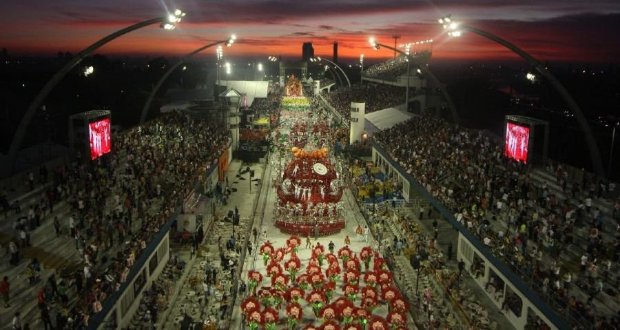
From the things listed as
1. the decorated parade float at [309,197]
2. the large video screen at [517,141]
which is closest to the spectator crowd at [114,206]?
the decorated parade float at [309,197]

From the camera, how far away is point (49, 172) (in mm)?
30797

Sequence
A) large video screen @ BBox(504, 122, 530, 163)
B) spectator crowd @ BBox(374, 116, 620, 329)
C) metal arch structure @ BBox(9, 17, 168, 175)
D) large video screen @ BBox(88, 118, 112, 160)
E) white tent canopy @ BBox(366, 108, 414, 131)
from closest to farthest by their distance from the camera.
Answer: spectator crowd @ BBox(374, 116, 620, 329) → metal arch structure @ BBox(9, 17, 168, 175) → large video screen @ BBox(88, 118, 112, 160) → large video screen @ BBox(504, 122, 530, 163) → white tent canopy @ BBox(366, 108, 414, 131)

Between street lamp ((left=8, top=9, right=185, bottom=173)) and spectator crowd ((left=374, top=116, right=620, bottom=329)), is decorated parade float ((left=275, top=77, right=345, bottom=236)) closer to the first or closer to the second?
spectator crowd ((left=374, top=116, right=620, bottom=329))

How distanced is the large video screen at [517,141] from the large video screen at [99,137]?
23676mm

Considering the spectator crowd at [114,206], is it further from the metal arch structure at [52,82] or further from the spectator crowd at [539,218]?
the spectator crowd at [539,218]

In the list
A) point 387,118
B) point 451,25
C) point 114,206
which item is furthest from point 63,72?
point 387,118

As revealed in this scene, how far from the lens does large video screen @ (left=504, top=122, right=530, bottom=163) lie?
31641 millimetres

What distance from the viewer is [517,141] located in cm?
3259

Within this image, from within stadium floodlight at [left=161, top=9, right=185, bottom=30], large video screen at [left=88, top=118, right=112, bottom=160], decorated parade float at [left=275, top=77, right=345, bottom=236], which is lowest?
decorated parade float at [left=275, top=77, right=345, bottom=236]

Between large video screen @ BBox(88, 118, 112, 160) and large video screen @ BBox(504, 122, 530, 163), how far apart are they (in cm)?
2368

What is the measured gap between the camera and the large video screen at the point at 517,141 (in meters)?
31.6

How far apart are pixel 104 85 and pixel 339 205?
68.2m

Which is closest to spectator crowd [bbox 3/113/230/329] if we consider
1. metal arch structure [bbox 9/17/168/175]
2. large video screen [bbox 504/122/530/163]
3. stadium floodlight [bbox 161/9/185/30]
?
metal arch structure [bbox 9/17/168/175]

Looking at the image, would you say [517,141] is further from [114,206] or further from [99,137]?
[99,137]
